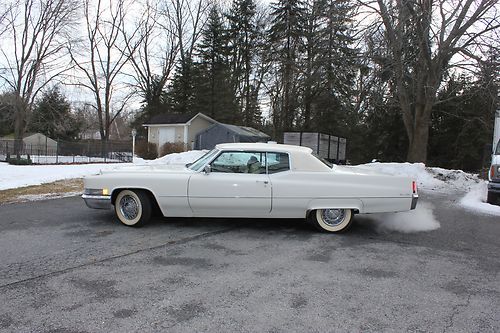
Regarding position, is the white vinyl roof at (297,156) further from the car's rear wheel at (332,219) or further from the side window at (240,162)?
the car's rear wheel at (332,219)

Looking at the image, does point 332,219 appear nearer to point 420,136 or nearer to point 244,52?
point 420,136

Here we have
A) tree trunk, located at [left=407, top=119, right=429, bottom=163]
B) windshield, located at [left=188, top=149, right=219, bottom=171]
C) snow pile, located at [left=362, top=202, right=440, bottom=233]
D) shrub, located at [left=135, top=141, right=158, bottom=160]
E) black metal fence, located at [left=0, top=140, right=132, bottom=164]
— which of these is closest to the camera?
windshield, located at [left=188, top=149, right=219, bottom=171]

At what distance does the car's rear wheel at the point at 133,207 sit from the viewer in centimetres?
634

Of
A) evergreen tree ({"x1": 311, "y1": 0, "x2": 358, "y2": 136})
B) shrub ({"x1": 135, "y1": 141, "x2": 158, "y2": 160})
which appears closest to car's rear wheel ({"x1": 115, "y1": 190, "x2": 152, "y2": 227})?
evergreen tree ({"x1": 311, "y1": 0, "x2": 358, "y2": 136})

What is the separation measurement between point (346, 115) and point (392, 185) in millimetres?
31649

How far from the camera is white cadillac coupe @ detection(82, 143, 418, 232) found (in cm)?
614

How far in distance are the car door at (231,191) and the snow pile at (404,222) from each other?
2.17 meters

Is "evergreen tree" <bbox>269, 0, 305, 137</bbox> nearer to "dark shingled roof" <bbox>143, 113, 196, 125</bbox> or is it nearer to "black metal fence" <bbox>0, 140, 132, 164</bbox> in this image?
"dark shingled roof" <bbox>143, 113, 196, 125</bbox>

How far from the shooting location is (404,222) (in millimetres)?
7094

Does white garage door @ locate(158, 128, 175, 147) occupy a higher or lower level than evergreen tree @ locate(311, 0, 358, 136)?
lower

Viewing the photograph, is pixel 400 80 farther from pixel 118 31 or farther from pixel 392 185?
pixel 118 31

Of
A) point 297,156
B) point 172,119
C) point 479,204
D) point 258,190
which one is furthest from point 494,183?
point 172,119

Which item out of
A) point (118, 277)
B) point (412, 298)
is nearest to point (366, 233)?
point (412, 298)

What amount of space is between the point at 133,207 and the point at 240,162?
1861 millimetres
